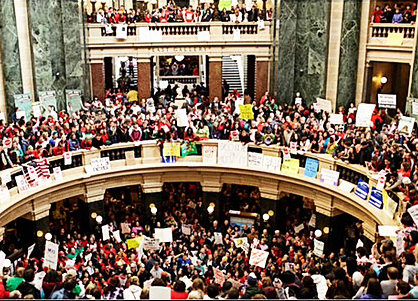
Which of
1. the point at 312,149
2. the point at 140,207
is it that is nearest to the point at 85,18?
the point at 140,207

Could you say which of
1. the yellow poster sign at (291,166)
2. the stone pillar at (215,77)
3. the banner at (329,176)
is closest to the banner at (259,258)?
the banner at (329,176)

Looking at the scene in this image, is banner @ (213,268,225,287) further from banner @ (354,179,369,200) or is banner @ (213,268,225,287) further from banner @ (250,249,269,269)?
banner @ (354,179,369,200)

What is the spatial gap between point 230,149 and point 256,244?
4293 mm

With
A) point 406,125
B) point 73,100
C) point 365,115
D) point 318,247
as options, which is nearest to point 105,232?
point 73,100

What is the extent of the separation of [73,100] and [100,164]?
5770 mm

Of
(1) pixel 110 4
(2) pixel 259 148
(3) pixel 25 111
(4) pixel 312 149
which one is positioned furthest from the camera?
(1) pixel 110 4

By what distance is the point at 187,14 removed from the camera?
27.9 m

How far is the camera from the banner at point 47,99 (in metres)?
25.0

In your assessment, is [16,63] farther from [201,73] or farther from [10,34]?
[201,73]

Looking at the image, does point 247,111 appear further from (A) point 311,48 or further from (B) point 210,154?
(A) point 311,48

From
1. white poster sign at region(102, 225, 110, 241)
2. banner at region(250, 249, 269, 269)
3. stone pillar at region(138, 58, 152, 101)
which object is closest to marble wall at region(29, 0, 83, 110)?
stone pillar at region(138, 58, 152, 101)

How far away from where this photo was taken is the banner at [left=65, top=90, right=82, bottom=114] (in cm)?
2650

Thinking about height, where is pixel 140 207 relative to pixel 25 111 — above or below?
below

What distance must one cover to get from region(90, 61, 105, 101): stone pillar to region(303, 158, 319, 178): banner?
42.8ft
